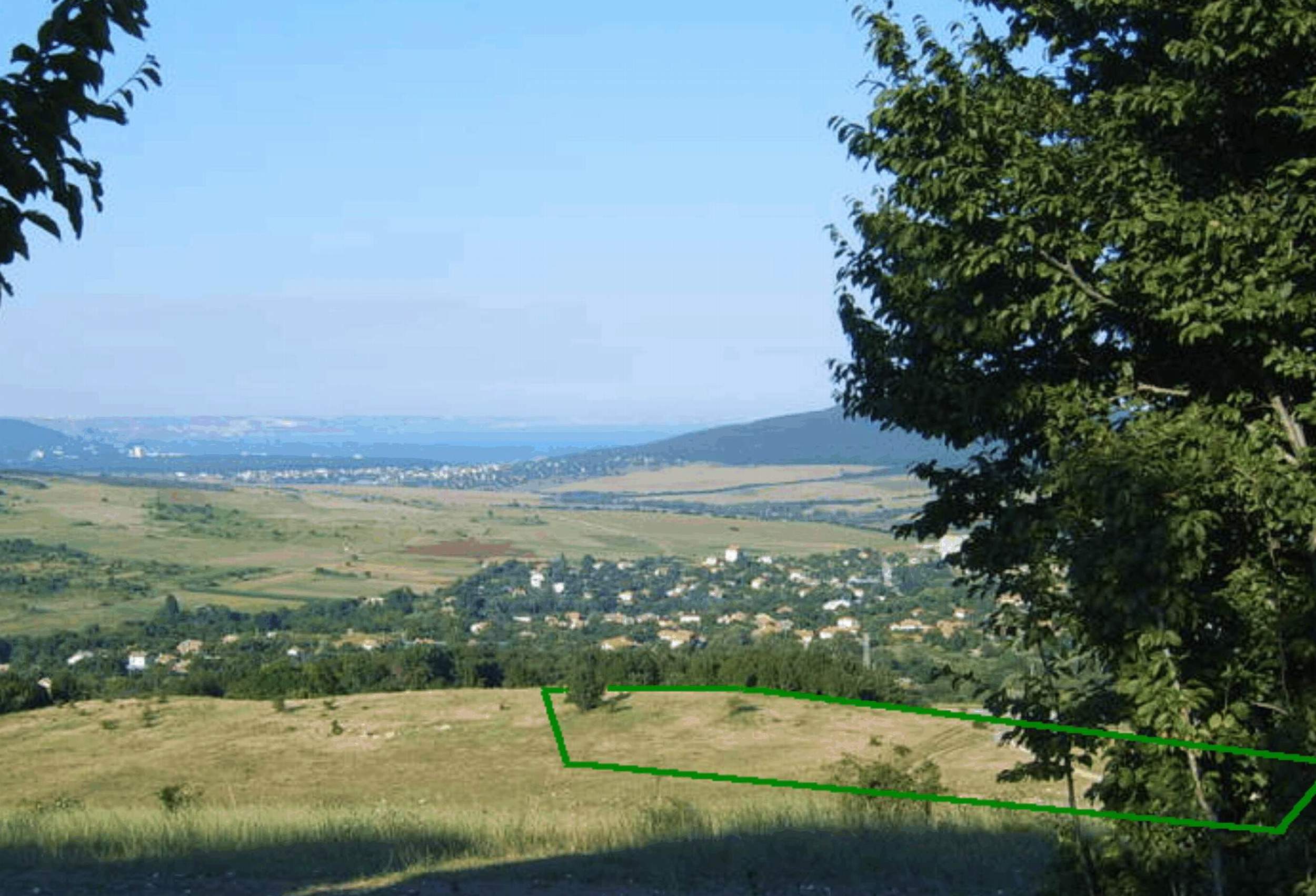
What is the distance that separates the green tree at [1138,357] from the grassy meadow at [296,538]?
70.6 metres

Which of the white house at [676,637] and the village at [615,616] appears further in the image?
the village at [615,616]

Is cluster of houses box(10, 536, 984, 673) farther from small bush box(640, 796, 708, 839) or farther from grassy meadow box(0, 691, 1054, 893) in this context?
small bush box(640, 796, 708, 839)

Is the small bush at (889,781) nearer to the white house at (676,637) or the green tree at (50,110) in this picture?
the green tree at (50,110)

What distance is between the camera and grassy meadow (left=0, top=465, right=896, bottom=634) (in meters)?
85.4

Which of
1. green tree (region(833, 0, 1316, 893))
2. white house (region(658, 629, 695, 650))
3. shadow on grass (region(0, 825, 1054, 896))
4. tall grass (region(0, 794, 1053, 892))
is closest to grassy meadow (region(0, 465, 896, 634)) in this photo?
white house (region(658, 629, 695, 650))

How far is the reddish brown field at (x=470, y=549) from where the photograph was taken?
106 m

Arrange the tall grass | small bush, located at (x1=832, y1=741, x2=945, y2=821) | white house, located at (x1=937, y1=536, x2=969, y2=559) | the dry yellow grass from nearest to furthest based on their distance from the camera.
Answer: white house, located at (x1=937, y1=536, x2=969, y2=559) < the tall grass < small bush, located at (x1=832, y1=741, x2=945, y2=821) < the dry yellow grass

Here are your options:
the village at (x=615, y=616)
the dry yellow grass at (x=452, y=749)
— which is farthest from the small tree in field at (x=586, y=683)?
the village at (x=615, y=616)

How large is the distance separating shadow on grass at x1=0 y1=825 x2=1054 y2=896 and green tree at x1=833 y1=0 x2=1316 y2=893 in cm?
309

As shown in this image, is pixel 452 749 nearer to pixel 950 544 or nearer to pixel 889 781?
pixel 889 781

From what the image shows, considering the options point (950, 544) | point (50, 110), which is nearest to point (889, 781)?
point (950, 544)

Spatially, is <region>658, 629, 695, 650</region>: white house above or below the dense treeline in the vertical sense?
below

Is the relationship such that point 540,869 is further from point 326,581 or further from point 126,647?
point 326,581

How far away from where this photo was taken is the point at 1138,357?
7836mm
